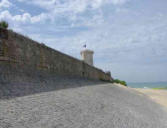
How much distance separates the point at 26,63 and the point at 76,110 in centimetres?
277

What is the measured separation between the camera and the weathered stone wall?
5957 mm

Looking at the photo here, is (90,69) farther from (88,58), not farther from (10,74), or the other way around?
(10,74)

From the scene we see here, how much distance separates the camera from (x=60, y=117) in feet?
14.4

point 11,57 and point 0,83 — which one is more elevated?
point 11,57

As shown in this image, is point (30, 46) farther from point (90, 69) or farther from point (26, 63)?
point (90, 69)

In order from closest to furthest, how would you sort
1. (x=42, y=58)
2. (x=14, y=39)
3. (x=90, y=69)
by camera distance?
(x=14, y=39) < (x=42, y=58) < (x=90, y=69)

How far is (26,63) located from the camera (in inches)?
272

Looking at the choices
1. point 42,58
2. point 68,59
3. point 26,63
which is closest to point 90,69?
point 68,59

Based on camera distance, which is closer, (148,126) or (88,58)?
(148,126)

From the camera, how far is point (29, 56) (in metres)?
7.10

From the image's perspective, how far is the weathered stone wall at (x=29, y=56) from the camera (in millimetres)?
5957

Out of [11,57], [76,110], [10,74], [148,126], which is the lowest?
[148,126]

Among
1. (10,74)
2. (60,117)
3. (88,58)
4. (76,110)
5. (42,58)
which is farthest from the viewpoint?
(88,58)

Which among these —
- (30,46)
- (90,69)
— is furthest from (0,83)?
(90,69)
